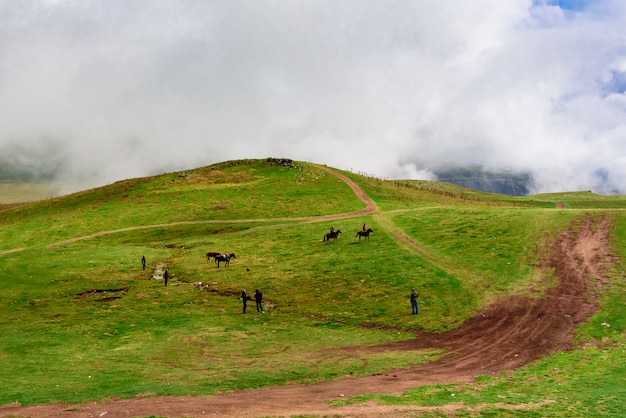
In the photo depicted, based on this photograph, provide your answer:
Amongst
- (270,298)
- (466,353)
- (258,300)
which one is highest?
(258,300)

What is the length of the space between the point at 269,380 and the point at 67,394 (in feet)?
33.9

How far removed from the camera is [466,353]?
3056cm

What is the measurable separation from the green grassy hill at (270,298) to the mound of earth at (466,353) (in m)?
1.30

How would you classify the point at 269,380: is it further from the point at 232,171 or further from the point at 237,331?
the point at 232,171

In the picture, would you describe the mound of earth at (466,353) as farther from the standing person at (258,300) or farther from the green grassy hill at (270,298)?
the standing person at (258,300)

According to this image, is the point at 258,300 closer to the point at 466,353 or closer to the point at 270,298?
the point at 270,298

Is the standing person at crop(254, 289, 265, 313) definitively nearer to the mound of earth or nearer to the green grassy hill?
the green grassy hill

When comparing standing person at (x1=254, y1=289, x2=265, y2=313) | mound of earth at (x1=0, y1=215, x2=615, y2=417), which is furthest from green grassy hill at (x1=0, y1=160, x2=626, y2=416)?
mound of earth at (x1=0, y1=215, x2=615, y2=417)

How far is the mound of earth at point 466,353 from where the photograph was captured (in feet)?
67.5

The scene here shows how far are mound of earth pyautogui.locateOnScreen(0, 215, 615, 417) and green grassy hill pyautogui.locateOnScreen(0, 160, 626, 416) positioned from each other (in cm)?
130

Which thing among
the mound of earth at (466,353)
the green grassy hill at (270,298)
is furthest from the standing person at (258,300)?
the mound of earth at (466,353)

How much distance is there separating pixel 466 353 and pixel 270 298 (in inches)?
802

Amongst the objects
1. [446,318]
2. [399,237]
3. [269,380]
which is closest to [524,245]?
[399,237]

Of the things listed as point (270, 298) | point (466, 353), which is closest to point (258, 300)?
point (270, 298)
